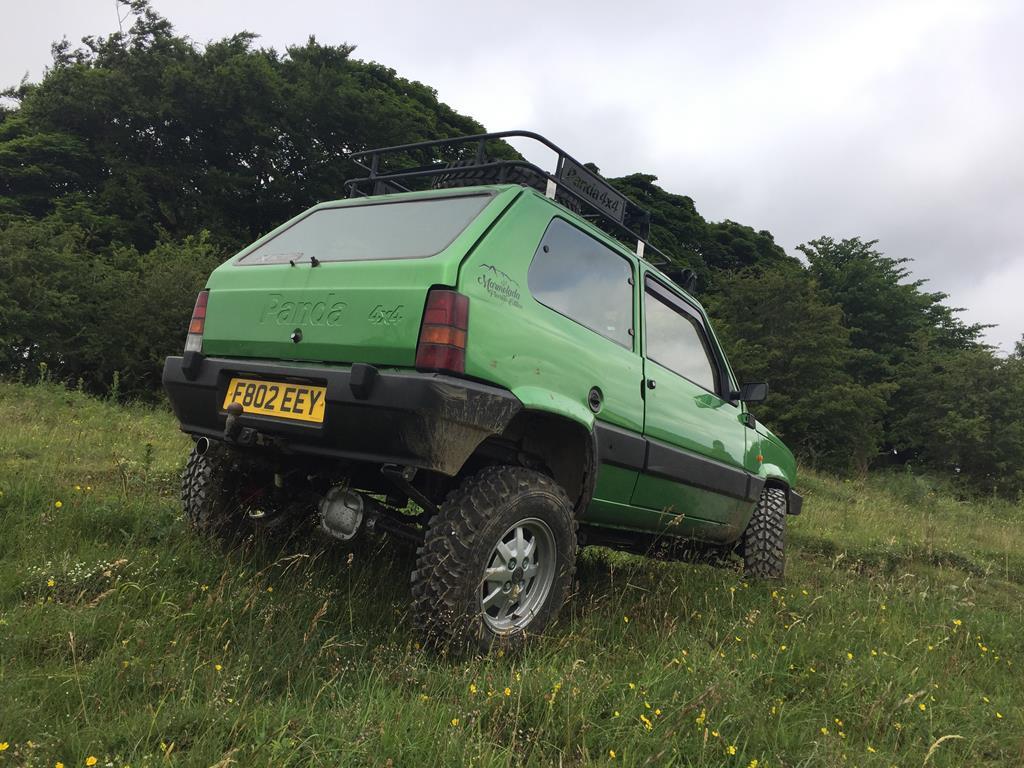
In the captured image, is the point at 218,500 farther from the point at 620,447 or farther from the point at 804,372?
the point at 804,372

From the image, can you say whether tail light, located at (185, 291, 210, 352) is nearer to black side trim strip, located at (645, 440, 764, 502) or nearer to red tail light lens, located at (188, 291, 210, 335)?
red tail light lens, located at (188, 291, 210, 335)

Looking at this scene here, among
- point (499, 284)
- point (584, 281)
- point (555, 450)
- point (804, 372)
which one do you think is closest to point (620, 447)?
point (555, 450)

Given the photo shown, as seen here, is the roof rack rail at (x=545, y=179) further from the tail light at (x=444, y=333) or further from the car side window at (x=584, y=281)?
the tail light at (x=444, y=333)

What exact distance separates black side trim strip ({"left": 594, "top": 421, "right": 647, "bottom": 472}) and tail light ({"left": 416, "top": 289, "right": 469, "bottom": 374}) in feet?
2.75

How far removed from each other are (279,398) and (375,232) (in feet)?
2.78

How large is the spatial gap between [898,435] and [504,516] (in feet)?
88.2

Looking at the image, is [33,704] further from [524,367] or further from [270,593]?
[524,367]

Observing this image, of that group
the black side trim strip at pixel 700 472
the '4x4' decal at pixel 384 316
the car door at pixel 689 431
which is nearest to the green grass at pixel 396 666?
the car door at pixel 689 431

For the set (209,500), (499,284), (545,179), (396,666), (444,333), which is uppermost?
(545,179)

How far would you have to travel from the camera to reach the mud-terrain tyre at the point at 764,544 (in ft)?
15.1

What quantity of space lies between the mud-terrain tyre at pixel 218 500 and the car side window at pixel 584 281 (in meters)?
1.62

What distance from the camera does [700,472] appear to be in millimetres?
3744

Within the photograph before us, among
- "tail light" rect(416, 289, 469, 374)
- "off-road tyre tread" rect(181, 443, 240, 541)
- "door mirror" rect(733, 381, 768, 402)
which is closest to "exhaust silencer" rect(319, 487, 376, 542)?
"tail light" rect(416, 289, 469, 374)

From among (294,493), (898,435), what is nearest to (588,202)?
(294,493)
